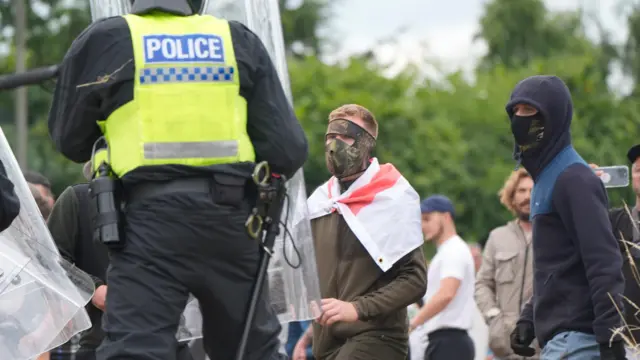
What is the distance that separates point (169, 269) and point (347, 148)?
245cm

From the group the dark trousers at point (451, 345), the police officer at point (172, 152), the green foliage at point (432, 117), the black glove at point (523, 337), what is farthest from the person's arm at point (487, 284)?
the green foliage at point (432, 117)

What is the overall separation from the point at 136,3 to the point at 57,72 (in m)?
0.43

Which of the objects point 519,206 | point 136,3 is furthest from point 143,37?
point 519,206

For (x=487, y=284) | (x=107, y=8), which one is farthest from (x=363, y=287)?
(x=487, y=284)

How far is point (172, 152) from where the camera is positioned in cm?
534

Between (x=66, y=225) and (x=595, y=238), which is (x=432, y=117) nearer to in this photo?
(x=66, y=225)

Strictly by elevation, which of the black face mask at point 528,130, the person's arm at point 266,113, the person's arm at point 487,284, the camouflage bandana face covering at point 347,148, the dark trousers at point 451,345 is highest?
the person's arm at point 266,113

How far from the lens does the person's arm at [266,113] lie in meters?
5.55

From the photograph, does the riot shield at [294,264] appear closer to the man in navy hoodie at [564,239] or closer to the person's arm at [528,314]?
the man in navy hoodie at [564,239]

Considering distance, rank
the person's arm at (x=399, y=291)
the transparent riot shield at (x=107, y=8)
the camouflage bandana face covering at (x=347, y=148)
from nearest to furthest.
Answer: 1. the transparent riot shield at (x=107, y=8)
2. the person's arm at (x=399, y=291)
3. the camouflage bandana face covering at (x=347, y=148)

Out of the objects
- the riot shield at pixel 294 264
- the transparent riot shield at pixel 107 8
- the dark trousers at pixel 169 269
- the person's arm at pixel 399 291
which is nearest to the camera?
the dark trousers at pixel 169 269

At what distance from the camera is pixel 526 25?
194ft

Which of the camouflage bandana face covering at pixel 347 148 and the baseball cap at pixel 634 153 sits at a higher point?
the camouflage bandana face covering at pixel 347 148

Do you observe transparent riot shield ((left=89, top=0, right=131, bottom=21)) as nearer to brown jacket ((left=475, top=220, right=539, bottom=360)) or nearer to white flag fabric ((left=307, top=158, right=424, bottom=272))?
white flag fabric ((left=307, top=158, right=424, bottom=272))
